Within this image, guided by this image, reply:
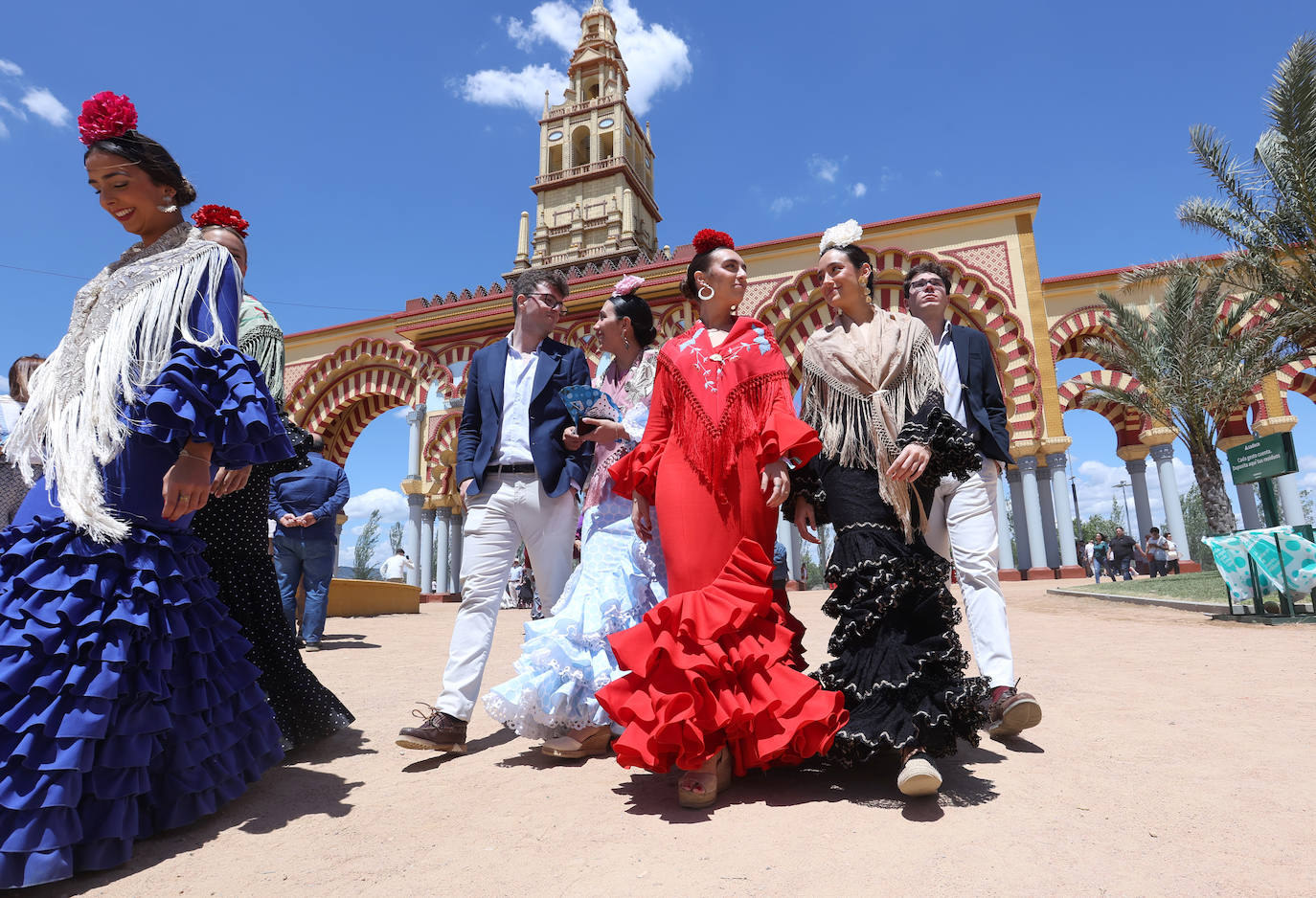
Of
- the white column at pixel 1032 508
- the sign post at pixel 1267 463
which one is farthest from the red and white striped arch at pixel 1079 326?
the sign post at pixel 1267 463

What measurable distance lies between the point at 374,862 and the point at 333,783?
828 mm

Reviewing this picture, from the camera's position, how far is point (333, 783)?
2578 millimetres

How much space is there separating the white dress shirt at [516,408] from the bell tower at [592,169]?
2764 centimetres

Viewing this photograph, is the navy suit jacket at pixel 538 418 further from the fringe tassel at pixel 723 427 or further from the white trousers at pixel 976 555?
the white trousers at pixel 976 555

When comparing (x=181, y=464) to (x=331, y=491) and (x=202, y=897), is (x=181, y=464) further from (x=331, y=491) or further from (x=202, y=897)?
(x=331, y=491)

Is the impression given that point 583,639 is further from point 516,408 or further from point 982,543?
point 982,543

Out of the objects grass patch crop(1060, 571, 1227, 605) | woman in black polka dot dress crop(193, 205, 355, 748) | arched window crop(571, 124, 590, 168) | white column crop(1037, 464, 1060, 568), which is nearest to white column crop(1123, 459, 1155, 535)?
white column crop(1037, 464, 1060, 568)

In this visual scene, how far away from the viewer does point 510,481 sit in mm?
3223

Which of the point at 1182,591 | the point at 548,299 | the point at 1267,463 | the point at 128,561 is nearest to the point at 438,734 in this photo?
the point at 128,561

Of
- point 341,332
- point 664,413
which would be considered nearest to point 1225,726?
point 664,413

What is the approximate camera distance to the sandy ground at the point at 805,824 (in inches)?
64.7

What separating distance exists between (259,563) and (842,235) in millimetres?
2666

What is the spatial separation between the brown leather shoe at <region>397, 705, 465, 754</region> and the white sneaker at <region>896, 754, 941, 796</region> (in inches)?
68.4

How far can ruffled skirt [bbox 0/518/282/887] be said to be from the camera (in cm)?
178
